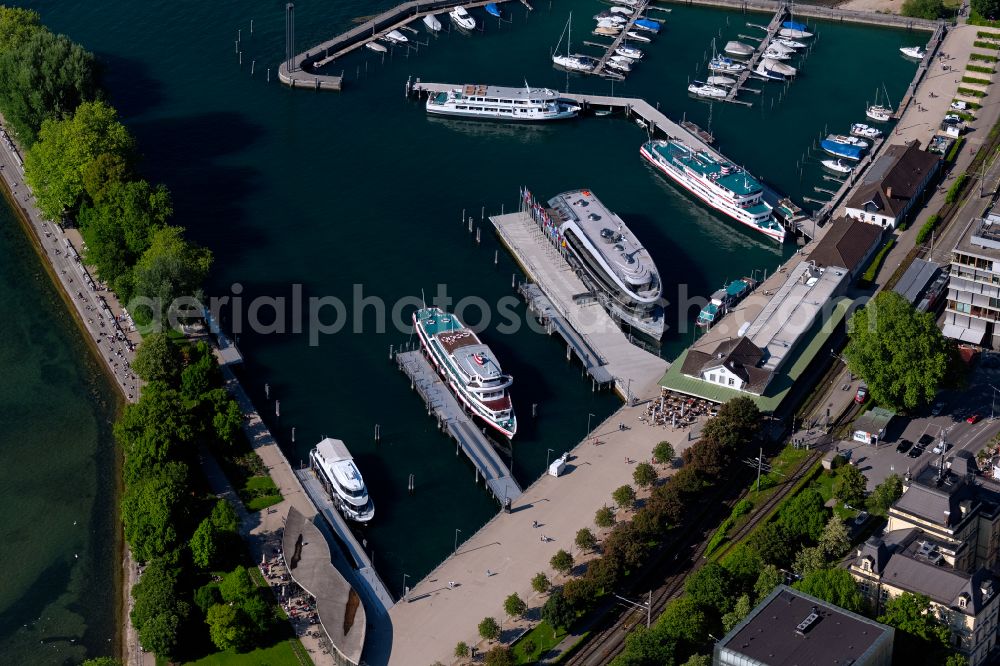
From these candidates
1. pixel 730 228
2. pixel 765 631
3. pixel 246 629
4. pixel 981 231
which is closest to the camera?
pixel 765 631

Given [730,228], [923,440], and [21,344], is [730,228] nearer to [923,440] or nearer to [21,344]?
[923,440]

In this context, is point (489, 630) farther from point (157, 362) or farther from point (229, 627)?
point (157, 362)

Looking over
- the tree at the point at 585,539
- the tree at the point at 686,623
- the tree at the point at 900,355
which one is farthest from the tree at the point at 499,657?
the tree at the point at 900,355

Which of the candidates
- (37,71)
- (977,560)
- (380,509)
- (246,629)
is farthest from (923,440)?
(37,71)

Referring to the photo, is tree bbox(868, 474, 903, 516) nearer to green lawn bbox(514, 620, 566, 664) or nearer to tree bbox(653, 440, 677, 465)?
tree bbox(653, 440, 677, 465)

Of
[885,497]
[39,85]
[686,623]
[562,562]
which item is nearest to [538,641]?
[562,562]

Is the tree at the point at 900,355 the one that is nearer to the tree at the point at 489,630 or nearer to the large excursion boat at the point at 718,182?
the large excursion boat at the point at 718,182
